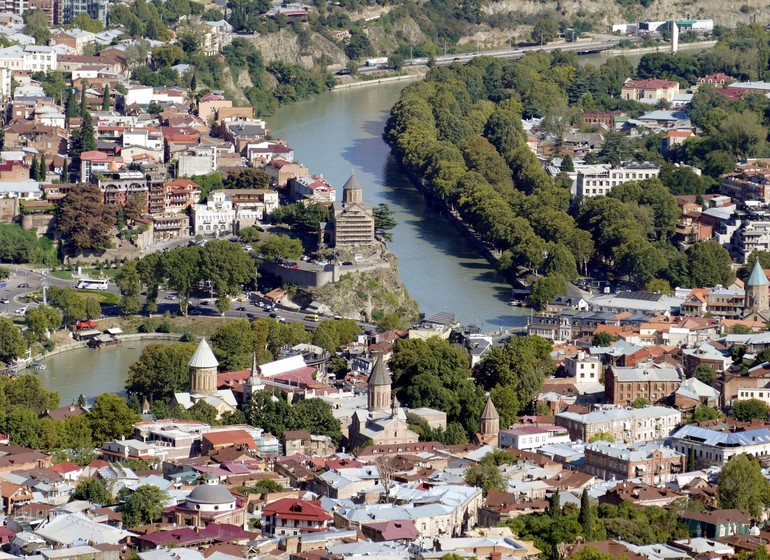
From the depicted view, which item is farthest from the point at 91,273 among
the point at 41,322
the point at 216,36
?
the point at 216,36

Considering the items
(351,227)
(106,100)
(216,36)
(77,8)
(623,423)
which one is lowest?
(623,423)

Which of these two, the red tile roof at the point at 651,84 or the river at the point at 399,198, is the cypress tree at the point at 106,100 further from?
the red tile roof at the point at 651,84

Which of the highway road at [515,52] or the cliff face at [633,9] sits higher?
the cliff face at [633,9]

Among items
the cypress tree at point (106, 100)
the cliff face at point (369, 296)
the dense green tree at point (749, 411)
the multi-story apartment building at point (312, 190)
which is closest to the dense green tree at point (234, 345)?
the cliff face at point (369, 296)

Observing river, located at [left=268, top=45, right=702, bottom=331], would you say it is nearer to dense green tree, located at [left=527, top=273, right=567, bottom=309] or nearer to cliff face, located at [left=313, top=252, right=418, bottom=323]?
dense green tree, located at [left=527, top=273, right=567, bottom=309]

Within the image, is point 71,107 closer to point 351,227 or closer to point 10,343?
point 351,227

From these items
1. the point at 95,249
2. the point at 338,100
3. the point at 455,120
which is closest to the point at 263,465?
the point at 95,249
